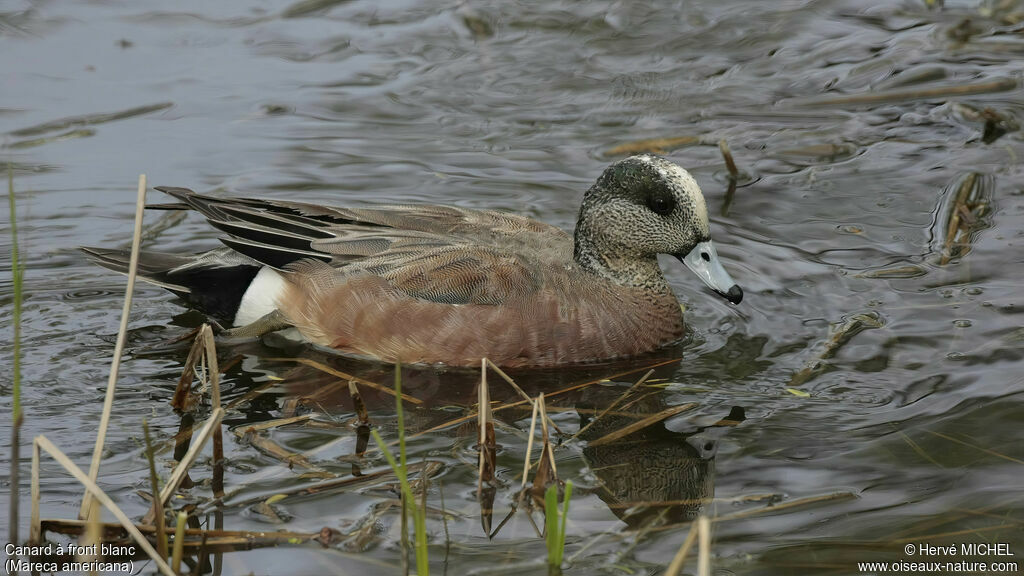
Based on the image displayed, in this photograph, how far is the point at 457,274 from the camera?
537 cm

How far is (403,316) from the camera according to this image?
5.40m

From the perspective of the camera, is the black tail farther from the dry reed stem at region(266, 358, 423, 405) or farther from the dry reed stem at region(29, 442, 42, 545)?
the dry reed stem at region(29, 442, 42, 545)

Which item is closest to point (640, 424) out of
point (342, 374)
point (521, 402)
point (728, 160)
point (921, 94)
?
Result: point (521, 402)

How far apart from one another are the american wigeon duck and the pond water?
0.17m

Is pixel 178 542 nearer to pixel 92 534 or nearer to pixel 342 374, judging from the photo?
pixel 92 534

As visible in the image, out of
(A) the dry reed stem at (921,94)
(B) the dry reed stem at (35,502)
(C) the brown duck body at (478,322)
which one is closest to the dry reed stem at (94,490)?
(B) the dry reed stem at (35,502)

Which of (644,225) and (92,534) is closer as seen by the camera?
(92,534)

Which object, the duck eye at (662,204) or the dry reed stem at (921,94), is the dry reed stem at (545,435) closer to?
the duck eye at (662,204)

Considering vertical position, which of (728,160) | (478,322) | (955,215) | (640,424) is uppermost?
(728,160)

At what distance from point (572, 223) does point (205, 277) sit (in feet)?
6.67

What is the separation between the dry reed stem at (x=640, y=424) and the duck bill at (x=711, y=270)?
693mm

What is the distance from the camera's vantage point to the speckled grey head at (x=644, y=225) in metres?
5.46

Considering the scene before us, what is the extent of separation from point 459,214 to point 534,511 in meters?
2.06

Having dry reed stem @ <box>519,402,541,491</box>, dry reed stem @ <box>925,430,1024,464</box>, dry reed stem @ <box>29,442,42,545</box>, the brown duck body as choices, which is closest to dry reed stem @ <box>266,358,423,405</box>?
the brown duck body
